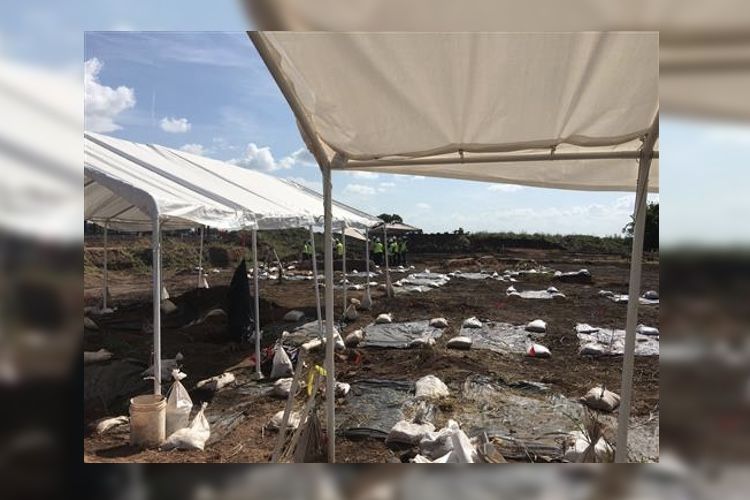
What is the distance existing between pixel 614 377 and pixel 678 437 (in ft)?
16.2

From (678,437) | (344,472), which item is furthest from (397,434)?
(678,437)

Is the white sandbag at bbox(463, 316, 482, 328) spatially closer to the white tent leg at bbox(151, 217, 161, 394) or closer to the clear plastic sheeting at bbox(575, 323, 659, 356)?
the clear plastic sheeting at bbox(575, 323, 659, 356)

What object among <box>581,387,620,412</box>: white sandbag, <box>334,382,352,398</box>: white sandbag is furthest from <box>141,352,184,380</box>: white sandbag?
<box>581,387,620,412</box>: white sandbag

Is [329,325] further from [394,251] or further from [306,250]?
[394,251]

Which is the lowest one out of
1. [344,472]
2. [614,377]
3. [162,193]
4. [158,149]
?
[614,377]

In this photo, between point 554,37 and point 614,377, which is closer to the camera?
point 554,37

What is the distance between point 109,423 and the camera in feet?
12.7

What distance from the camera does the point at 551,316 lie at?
9.67 metres

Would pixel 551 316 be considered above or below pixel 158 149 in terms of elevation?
below

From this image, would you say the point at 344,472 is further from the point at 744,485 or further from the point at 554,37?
the point at 554,37

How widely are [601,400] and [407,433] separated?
2155 mm

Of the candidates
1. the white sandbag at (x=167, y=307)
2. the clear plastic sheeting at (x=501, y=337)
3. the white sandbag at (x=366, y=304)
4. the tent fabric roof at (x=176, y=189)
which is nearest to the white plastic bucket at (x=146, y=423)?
the tent fabric roof at (x=176, y=189)

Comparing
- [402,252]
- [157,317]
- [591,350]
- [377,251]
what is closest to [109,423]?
[157,317]

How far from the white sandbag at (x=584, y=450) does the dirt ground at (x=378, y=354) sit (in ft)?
3.96
